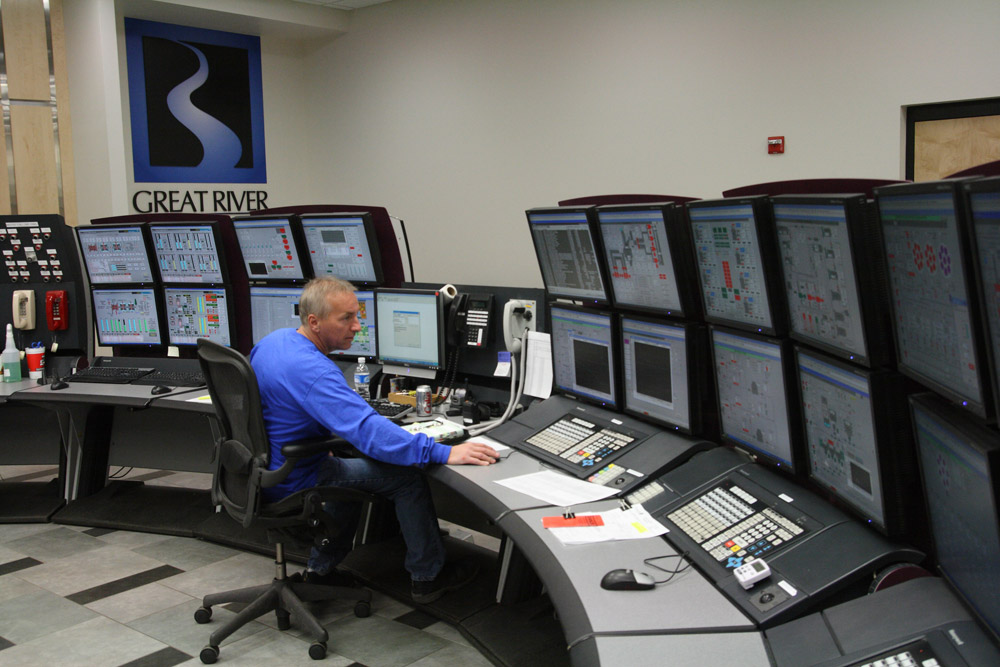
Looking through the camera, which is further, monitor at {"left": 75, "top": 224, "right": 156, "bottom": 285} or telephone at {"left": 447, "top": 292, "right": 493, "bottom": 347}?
monitor at {"left": 75, "top": 224, "right": 156, "bottom": 285}

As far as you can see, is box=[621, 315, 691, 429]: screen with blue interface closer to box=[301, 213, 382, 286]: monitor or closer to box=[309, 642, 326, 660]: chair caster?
box=[309, 642, 326, 660]: chair caster

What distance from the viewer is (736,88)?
5031mm

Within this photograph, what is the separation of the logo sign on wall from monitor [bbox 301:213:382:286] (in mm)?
3465

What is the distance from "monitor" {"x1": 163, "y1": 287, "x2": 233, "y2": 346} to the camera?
13.7 ft

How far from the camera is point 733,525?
6.09ft

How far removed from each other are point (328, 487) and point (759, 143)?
338 cm

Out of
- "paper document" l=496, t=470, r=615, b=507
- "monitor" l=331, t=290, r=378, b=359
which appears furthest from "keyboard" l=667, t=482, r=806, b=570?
"monitor" l=331, t=290, r=378, b=359

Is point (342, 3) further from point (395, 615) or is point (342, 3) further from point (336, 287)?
point (395, 615)

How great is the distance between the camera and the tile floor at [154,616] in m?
2.79

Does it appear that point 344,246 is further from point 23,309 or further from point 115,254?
point 23,309

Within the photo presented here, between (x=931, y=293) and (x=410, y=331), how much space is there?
8.10 feet

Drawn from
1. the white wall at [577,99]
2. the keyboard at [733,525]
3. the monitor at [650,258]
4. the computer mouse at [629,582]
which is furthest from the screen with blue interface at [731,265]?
the white wall at [577,99]

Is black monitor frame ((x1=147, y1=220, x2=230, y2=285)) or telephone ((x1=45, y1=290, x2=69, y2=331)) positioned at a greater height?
black monitor frame ((x1=147, y1=220, x2=230, y2=285))

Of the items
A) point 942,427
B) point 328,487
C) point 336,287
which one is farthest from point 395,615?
point 942,427
